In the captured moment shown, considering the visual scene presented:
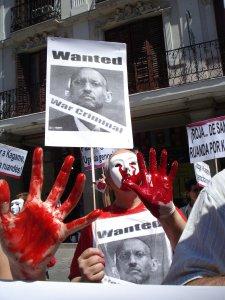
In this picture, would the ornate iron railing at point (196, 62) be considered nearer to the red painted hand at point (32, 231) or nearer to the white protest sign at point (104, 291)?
the red painted hand at point (32, 231)

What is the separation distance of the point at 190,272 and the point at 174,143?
1044cm

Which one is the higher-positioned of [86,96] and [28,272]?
[86,96]

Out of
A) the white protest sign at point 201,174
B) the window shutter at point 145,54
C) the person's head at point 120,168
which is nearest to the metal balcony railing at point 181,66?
the window shutter at point 145,54

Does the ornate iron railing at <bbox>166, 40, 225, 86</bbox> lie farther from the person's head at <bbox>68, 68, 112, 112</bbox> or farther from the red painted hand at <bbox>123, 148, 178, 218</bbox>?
the red painted hand at <bbox>123, 148, 178, 218</bbox>

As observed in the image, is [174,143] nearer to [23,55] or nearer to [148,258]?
[23,55]

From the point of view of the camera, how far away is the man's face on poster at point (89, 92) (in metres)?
3.00

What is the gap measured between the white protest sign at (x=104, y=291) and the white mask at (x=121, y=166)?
4.79ft

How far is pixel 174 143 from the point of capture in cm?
1160

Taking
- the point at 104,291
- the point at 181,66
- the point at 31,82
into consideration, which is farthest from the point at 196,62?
A: the point at 104,291

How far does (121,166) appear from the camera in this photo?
256 cm

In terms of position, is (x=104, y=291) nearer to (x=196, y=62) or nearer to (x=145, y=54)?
(x=196, y=62)

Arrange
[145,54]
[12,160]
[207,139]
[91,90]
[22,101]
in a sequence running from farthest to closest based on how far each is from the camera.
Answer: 1. [22,101]
2. [145,54]
3. [12,160]
4. [207,139]
5. [91,90]

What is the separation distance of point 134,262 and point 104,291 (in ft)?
4.39

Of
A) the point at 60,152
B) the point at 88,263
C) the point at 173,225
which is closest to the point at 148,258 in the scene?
the point at 173,225
